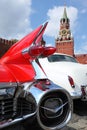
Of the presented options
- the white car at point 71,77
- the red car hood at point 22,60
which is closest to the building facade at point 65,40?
the white car at point 71,77

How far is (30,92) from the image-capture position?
269cm

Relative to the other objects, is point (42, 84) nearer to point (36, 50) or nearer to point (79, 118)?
point (36, 50)

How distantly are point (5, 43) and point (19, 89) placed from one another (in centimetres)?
1803

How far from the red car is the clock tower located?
68.2m

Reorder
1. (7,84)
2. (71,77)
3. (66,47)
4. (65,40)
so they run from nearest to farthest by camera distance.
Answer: (7,84) → (71,77) → (66,47) → (65,40)

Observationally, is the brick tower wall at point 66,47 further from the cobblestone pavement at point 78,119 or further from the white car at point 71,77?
the white car at point 71,77

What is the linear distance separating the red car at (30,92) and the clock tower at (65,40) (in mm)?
68248

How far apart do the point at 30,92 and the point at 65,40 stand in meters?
82.4

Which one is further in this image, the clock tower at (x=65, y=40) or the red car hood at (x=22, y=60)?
the clock tower at (x=65, y=40)

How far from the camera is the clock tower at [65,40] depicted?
7794 cm

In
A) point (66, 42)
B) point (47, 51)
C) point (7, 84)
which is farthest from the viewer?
Answer: point (66, 42)

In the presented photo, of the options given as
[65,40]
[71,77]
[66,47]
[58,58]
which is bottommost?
[71,77]

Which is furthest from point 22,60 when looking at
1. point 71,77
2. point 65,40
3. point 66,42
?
point 65,40

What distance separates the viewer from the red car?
8.67 feet
